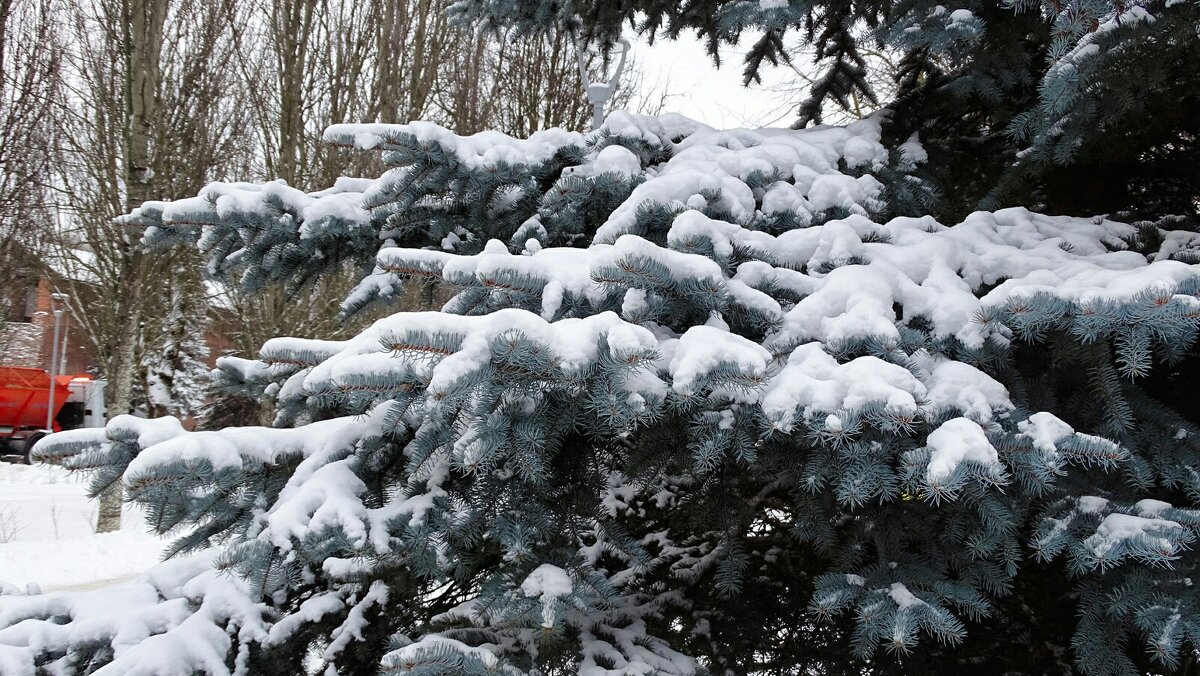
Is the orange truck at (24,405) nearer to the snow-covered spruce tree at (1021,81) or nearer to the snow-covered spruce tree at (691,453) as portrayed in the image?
the snow-covered spruce tree at (691,453)

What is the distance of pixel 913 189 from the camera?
241cm

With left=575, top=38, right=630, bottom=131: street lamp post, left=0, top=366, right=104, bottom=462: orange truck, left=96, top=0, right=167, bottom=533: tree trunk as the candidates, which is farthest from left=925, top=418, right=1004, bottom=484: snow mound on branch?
left=0, top=366, right=104, bottom=462: orange truck

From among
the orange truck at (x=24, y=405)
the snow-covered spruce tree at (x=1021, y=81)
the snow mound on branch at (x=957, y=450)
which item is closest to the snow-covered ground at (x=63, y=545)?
the orange truck at (x=24, y=405)

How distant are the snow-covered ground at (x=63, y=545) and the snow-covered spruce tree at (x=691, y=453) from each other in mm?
4912

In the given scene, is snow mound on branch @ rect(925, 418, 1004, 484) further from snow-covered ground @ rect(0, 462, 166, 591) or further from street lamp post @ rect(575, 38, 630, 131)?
snow-covered ground @ rect(0, 462, 166, 591)

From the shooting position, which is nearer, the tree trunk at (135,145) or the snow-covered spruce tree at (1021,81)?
the snow-covered spruce tree at (1021,81)

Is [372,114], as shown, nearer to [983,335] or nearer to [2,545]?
[2,545]

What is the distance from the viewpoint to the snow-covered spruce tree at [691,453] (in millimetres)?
1374

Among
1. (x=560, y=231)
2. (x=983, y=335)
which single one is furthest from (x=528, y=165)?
(x=983, y=335)

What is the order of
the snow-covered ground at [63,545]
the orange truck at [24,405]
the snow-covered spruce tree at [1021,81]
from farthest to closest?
the orange truck at [24,405] → the snow-covered ground at [63,545] → the snow-covered spruce tree at [1021,81]

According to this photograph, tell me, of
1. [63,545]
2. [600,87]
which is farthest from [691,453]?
[63,545]

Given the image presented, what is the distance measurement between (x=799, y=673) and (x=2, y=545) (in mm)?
8704

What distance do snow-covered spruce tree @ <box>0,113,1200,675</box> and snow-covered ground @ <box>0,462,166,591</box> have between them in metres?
4.91

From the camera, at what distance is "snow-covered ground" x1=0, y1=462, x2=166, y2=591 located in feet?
24.2
